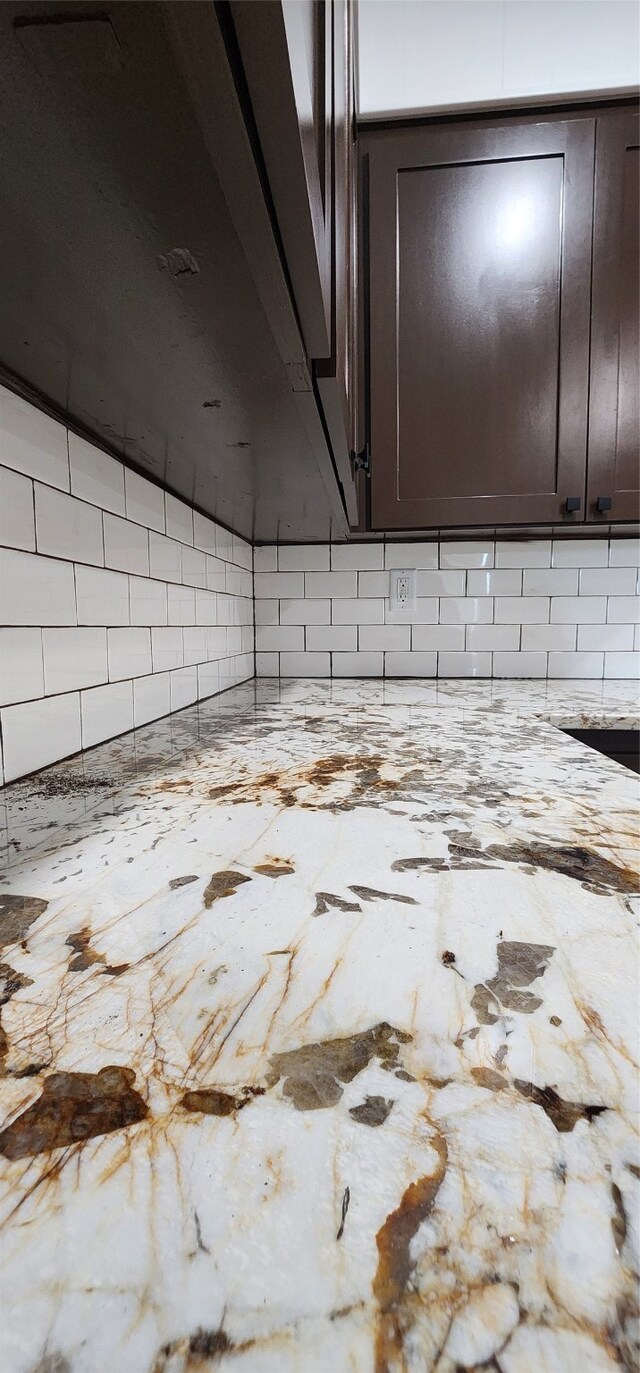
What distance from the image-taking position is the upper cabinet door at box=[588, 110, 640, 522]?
1304 mm

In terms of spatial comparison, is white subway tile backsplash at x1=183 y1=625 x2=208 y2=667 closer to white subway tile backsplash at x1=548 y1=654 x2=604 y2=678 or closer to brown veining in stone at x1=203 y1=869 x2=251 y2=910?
brown veining in stone at x1=203 y1=869 x2=251 y2=910

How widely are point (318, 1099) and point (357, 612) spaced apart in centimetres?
160

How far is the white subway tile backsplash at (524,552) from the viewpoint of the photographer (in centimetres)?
169

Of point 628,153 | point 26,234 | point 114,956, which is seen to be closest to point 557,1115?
point 114,956

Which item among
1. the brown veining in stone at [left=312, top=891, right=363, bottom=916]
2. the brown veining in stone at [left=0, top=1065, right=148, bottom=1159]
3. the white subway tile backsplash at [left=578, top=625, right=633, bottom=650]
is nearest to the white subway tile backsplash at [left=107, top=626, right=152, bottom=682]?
the brown veining in stone at [left=312, top=891, right=363, bottom=916]

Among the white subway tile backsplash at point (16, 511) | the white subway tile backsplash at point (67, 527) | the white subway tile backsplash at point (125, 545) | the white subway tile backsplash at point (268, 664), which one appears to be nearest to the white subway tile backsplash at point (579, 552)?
the white subway tile backsplash at point (268, 664)

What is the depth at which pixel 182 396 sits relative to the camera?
0.62 m

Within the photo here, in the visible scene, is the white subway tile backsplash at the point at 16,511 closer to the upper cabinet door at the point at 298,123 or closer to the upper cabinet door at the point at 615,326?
the upper cabinet door at the point at 298,123

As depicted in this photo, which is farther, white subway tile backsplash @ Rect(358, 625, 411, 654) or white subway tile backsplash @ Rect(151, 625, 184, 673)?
white subway tile backsplash @ Rect(358, 625, 411, 654)

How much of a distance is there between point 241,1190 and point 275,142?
0.45 m

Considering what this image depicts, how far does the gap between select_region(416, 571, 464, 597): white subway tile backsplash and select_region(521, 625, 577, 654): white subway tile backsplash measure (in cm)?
23

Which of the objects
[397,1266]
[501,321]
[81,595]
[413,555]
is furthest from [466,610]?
[397,1266]

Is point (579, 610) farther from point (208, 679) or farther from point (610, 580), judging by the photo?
point (208, 679)

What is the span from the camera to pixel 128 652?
93cm
